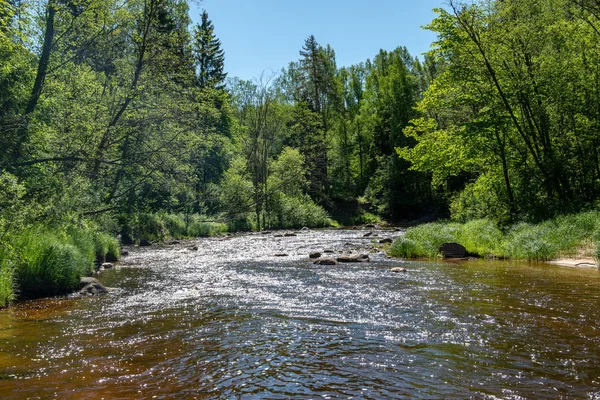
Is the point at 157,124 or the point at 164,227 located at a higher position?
the point at 157,124

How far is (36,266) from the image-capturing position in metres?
10.6

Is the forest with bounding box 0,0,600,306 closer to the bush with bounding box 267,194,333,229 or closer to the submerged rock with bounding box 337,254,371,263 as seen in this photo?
A: the bush with bounding box 267,194,333,229

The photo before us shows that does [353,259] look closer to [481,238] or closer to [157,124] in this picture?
[481,238]

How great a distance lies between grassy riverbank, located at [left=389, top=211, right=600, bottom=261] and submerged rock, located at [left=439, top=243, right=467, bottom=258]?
345 mm

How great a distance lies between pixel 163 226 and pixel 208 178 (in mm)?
15528

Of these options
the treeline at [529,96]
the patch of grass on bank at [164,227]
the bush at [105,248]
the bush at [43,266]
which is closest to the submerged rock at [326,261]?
the bush at [43,266]

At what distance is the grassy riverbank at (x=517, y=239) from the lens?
1552 centimetres

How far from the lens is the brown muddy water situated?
486cm

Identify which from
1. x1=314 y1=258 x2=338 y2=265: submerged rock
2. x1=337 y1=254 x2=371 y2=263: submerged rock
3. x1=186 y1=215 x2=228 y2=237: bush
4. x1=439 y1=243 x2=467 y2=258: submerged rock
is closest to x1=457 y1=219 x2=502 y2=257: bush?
x1=439 y1=243 x2=467 y2=258: submerged rock

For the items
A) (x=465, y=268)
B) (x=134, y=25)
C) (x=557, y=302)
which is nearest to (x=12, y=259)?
Answer: (x=557, y=302)

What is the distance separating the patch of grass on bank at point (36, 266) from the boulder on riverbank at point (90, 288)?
192 millimetres

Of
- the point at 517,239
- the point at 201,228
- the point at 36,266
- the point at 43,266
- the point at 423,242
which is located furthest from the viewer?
the point at 201,228

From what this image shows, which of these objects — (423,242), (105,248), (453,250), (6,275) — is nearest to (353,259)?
(423,242)

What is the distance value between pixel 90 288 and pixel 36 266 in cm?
145
